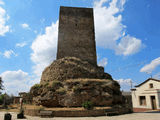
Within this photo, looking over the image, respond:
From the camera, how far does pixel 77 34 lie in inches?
879

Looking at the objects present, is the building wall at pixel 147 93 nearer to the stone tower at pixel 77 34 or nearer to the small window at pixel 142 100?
the small window at pixel 142 100

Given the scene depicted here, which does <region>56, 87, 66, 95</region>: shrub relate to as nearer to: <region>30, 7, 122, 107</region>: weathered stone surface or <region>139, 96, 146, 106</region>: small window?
<region>30, 7, 122, 107</region>: weathered stone surface

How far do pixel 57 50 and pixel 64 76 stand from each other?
5733 mm

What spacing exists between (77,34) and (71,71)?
24.8ft

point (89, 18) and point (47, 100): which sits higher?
point (89, 18)

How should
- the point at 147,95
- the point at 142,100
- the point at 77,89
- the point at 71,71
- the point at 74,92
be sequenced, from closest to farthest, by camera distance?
1. the point at 74,92
2. the point at 77,89
3. the point at 71,71
4. the point at 147,95
5. the point at 142,100

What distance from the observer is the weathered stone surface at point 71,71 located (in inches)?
696

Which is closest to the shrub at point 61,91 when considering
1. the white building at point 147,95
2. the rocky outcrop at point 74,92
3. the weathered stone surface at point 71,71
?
the rocky outcrop at point 74,92

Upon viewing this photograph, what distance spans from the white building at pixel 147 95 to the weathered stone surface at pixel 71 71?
788cm

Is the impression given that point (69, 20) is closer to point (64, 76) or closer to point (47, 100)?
point (64, 76)

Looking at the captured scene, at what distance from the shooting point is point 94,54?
21969 mm

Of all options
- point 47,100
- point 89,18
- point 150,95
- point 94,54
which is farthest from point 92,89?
point 89,18

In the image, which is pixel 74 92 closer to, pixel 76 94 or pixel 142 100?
pixel 76 94

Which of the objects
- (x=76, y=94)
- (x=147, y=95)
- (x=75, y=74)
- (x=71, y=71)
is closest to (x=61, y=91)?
(x=76, y=94)
